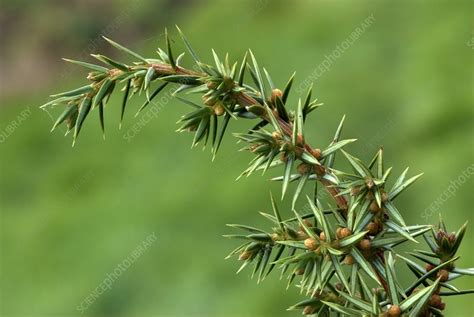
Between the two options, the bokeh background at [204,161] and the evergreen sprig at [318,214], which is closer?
the evergreen sprig at [318,214]

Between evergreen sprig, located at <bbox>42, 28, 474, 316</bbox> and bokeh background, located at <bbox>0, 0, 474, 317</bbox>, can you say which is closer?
evergreen sprig, located at <bbox>42, 28, 474, 316</bbox>

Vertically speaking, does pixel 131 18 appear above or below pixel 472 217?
above

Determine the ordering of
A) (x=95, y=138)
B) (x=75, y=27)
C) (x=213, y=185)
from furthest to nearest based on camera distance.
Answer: (x=75, y=27) < (x=95, y=138) < (x=213, y=185)

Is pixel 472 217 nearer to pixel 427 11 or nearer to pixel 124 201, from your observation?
pixel 124 201

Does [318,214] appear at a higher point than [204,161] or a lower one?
lower

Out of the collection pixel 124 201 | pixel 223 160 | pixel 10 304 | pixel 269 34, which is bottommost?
pixel 10 304

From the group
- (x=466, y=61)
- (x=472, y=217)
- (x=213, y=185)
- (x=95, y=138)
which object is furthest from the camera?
(x=95, y=138)

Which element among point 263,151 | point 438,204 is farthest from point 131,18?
point 263,151

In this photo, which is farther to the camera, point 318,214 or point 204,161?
point 204,161
